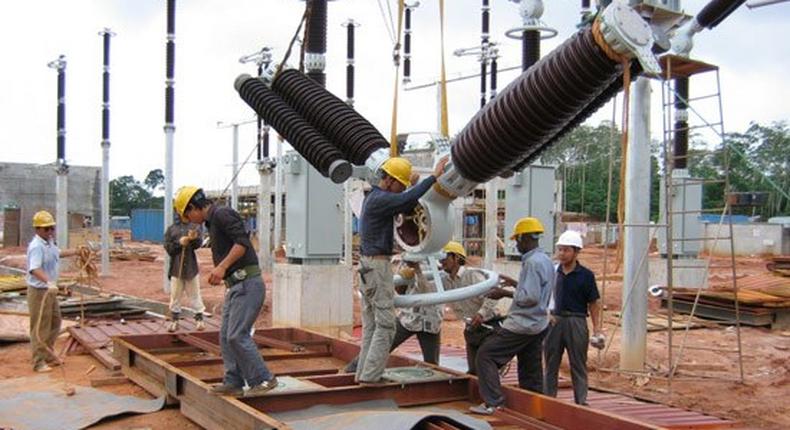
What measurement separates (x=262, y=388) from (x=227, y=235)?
1.35 meters

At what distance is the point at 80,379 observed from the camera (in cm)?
984

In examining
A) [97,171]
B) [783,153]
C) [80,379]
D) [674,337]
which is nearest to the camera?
[80,379]

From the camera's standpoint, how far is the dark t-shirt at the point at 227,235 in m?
7.08

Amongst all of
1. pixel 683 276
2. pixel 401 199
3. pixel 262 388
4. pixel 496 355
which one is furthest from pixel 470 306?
pixel 683 276

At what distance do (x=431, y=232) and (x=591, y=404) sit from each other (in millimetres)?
2457

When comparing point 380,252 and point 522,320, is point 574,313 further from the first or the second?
point 380,252

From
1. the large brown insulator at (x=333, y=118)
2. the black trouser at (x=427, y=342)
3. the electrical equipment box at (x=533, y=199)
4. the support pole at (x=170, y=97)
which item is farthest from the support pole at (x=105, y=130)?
the black trouser at (x=427, y=342)

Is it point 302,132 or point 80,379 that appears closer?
point 302,132

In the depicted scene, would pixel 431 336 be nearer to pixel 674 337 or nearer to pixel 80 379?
pixel 80 379

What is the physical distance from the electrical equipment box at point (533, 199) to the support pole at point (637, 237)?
4.70 metres

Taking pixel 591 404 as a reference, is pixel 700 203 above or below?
above

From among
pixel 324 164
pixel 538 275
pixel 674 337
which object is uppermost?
pixel 324 164

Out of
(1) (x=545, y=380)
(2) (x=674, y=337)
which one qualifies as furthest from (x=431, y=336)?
(2) (x=674, y=337)

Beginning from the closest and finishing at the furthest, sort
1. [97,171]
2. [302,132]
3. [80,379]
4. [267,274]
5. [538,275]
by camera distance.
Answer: [538,275], [302,132], [80,379], [267,274], [97,171]
